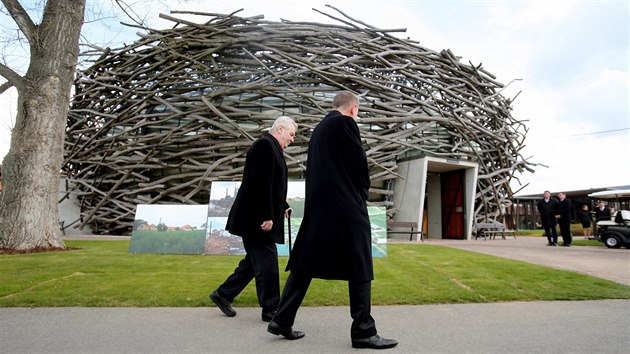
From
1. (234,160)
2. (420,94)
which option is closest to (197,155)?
(234,160)

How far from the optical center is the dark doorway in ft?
57.4

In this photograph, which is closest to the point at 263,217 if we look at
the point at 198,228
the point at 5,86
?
the point at 198,228

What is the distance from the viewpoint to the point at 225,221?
8383 millimetres

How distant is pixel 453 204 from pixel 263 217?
16.1 m

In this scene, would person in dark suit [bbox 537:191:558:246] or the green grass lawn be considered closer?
the green grass lawn

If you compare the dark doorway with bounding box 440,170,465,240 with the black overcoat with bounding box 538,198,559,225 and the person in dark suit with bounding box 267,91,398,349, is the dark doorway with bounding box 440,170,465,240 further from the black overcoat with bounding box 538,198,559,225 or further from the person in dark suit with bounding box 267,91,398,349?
the person in dark suit with bounding box 267,91,398,349

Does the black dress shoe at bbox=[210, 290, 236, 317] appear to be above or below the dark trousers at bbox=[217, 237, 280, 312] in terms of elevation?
below

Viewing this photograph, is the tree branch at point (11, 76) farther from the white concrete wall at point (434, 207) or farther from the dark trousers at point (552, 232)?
the white concrete wall at point (434, 207)

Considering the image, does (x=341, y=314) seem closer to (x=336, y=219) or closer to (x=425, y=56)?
(x=336, y=219)

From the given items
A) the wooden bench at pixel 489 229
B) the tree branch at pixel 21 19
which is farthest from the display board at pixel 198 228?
the wooden bench at pixel 489 229

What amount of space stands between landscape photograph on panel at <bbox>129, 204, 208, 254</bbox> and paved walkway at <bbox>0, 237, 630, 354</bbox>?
4.64 m

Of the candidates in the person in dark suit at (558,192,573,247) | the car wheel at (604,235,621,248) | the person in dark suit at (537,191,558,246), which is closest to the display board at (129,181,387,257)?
the person in dark suit at (537,191,558,246)

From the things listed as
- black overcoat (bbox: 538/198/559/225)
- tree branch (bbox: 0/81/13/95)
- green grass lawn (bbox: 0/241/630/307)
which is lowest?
green grass lawn (bbox: 0/241/630/307)

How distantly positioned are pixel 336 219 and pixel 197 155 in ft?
44.7
